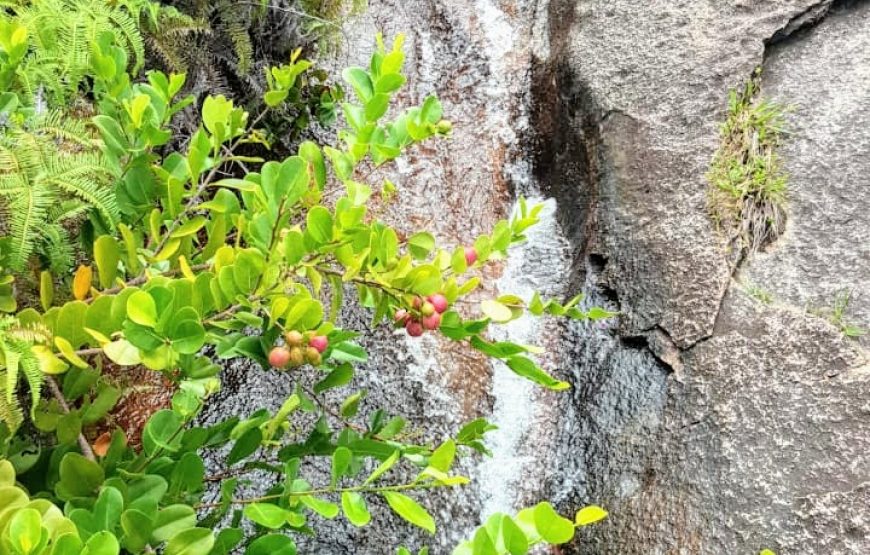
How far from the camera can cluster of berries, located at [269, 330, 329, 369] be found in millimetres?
1026

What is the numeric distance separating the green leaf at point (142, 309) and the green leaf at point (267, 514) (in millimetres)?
396

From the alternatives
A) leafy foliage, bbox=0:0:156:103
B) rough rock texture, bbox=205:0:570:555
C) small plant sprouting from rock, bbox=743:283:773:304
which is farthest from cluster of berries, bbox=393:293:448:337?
small plant sprouting from rock, bbox=743:283:773:304

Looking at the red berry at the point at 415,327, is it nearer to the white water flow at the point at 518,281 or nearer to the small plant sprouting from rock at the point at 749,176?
the white water flow at the point at 518,281

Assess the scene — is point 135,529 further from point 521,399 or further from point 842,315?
point 842,315

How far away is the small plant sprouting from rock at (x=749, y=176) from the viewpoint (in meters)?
2.73

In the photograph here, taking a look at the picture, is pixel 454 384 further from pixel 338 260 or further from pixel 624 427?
pixel 338 260

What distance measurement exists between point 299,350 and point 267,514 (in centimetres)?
30

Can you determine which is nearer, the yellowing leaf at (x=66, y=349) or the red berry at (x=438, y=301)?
the yellowing leaf at (x=66, y=349)

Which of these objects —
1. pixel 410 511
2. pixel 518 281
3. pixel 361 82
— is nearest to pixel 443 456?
pixel 410 511

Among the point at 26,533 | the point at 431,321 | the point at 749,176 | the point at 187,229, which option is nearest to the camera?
the point at 26,533

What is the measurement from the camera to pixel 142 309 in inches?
33.9

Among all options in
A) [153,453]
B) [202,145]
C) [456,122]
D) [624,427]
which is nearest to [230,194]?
[202,145]

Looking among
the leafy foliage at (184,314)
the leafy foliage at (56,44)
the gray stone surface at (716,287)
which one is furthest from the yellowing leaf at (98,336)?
the gray stone surface at (716,287)

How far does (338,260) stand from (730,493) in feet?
5.41
